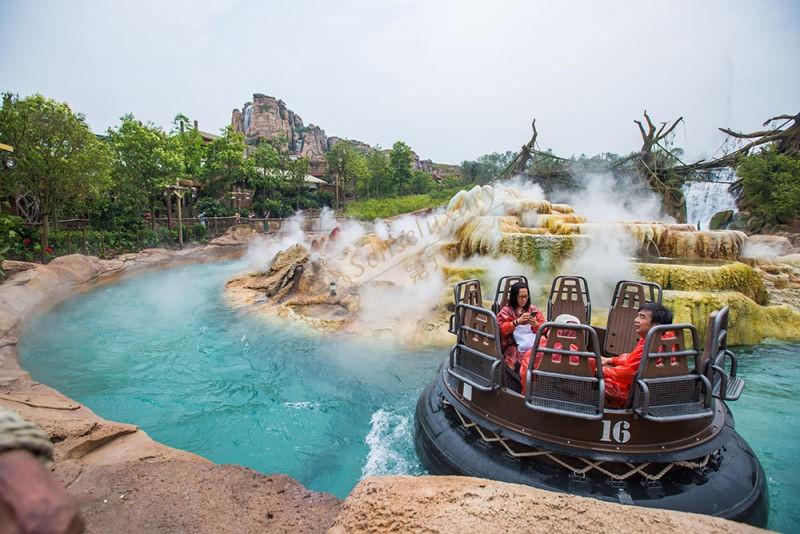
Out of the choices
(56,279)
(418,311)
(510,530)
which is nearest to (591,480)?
(510,530)

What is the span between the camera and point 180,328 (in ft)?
31.2

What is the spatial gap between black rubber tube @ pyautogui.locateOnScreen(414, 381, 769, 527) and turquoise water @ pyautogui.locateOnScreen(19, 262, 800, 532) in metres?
0.84

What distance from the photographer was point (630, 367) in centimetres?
292

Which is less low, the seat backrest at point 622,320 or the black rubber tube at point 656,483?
the seat backrest at point 622,320

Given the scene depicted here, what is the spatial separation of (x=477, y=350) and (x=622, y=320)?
2051mm

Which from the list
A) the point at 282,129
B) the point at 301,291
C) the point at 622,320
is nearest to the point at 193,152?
the point at 301,291

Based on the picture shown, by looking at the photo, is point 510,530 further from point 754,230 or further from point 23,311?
point 754,230

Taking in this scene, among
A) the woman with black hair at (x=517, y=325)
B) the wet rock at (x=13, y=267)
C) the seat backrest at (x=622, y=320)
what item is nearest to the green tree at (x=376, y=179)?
the wet rock at (x=13, y=267)

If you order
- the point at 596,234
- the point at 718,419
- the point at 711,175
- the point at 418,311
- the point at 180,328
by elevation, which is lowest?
the point at 180,328

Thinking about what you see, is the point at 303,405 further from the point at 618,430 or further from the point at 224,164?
the point at 224,164

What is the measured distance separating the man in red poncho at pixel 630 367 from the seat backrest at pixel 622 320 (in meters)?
1.48

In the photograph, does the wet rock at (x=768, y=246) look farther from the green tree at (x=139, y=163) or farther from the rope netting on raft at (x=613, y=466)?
the green tree at (x=139, y=163)

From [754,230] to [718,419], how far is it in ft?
60.2

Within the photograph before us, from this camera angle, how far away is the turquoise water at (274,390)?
4.48m
